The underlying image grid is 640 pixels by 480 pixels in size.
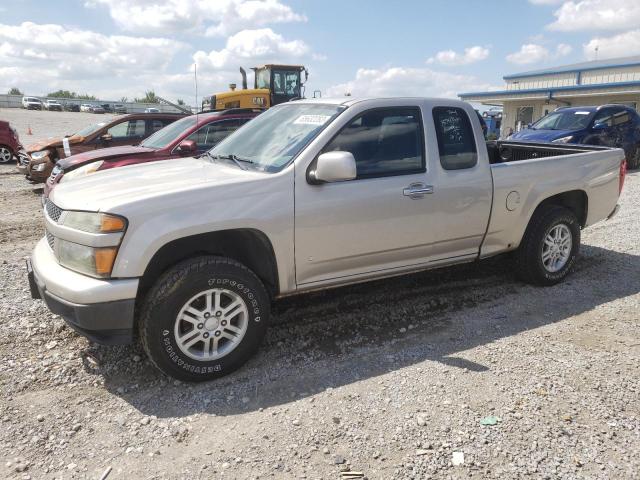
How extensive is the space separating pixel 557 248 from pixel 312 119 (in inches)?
115

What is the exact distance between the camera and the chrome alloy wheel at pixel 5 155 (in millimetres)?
15523

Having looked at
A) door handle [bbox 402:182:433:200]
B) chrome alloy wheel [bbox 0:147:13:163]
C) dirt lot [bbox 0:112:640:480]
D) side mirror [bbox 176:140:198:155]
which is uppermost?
side mirror [bbox 176:140:198:155]

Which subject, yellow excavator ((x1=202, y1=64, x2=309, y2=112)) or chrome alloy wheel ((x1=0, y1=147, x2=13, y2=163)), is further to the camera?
yellow excavator ((x1=202, y1=64, x2=309, y2=112))

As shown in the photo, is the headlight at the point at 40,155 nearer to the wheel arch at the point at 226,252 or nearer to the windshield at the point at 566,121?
the wheel arch at the point at 226,252

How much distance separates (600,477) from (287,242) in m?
2.27

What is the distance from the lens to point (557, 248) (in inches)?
207

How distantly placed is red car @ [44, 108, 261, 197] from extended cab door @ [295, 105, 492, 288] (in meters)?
4.51

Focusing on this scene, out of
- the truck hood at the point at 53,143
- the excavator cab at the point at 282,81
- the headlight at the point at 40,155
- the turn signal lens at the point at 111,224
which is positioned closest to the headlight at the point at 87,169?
the truck hood at the point at 53,143

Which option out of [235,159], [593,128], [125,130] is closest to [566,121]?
[593,128]

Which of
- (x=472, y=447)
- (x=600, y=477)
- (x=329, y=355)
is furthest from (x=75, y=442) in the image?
(x=600, y=477)

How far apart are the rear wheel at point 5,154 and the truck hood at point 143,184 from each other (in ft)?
45.0

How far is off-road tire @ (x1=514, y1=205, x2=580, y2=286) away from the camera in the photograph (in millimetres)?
5059

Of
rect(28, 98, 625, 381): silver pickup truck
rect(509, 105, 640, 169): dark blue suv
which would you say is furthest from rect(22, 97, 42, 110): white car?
rect(28, 98, 625, 381): silver pickup truck

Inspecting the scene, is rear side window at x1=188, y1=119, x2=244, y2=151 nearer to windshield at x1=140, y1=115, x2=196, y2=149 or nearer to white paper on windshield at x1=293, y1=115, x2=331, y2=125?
windshield at x1=140, y1=115, x2=196, y2=149
